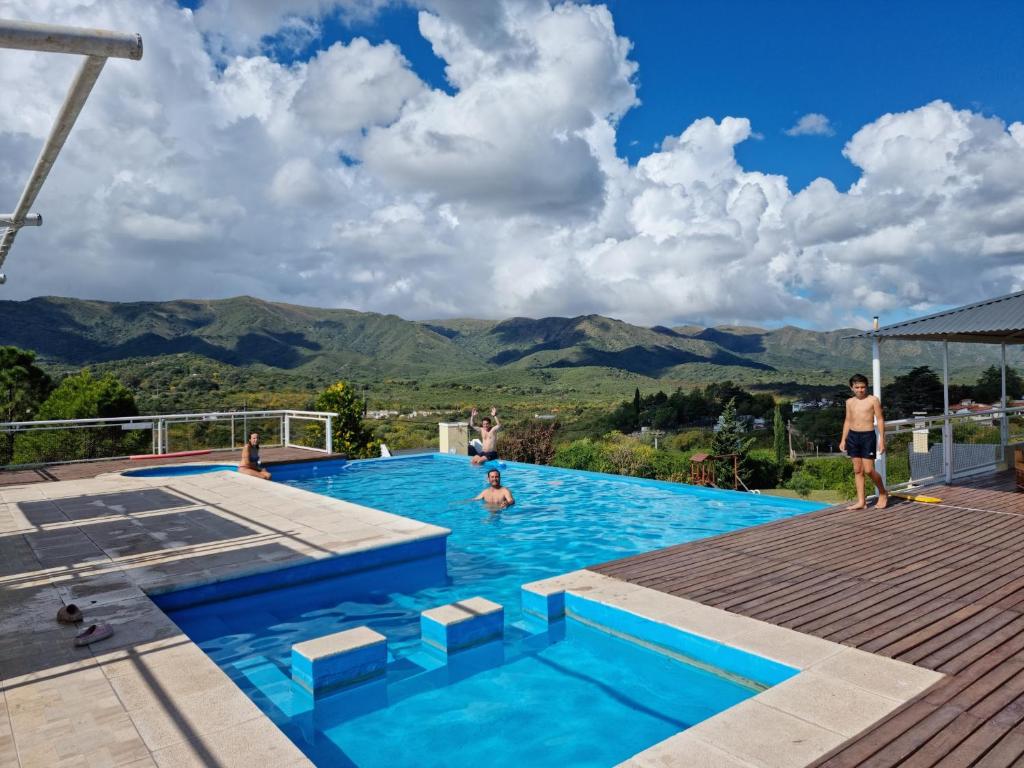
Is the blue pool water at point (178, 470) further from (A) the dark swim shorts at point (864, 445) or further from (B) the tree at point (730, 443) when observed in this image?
(B) the tree at point (730, 443)

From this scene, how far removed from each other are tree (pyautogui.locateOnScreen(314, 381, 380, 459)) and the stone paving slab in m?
5.53

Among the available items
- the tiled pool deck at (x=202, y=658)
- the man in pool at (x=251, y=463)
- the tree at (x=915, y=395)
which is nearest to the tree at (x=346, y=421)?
the man in pool at (x=251, y=463)

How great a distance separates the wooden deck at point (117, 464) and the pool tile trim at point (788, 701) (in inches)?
352

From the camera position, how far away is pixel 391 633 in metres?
4.82

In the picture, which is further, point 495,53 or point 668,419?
point 668,419

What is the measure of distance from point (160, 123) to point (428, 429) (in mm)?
22853

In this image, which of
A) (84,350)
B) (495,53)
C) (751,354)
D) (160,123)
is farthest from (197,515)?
(751,354)

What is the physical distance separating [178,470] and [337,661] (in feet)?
27.0

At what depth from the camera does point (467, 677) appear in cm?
407

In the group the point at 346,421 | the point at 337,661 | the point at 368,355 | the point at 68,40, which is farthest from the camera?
the point at 368,355

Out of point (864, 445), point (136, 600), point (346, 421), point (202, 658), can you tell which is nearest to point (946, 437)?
point (864, 445)

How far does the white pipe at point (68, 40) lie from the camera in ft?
7.40

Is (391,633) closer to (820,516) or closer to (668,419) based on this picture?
(820,516)

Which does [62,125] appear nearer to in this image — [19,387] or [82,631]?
[82,631]
